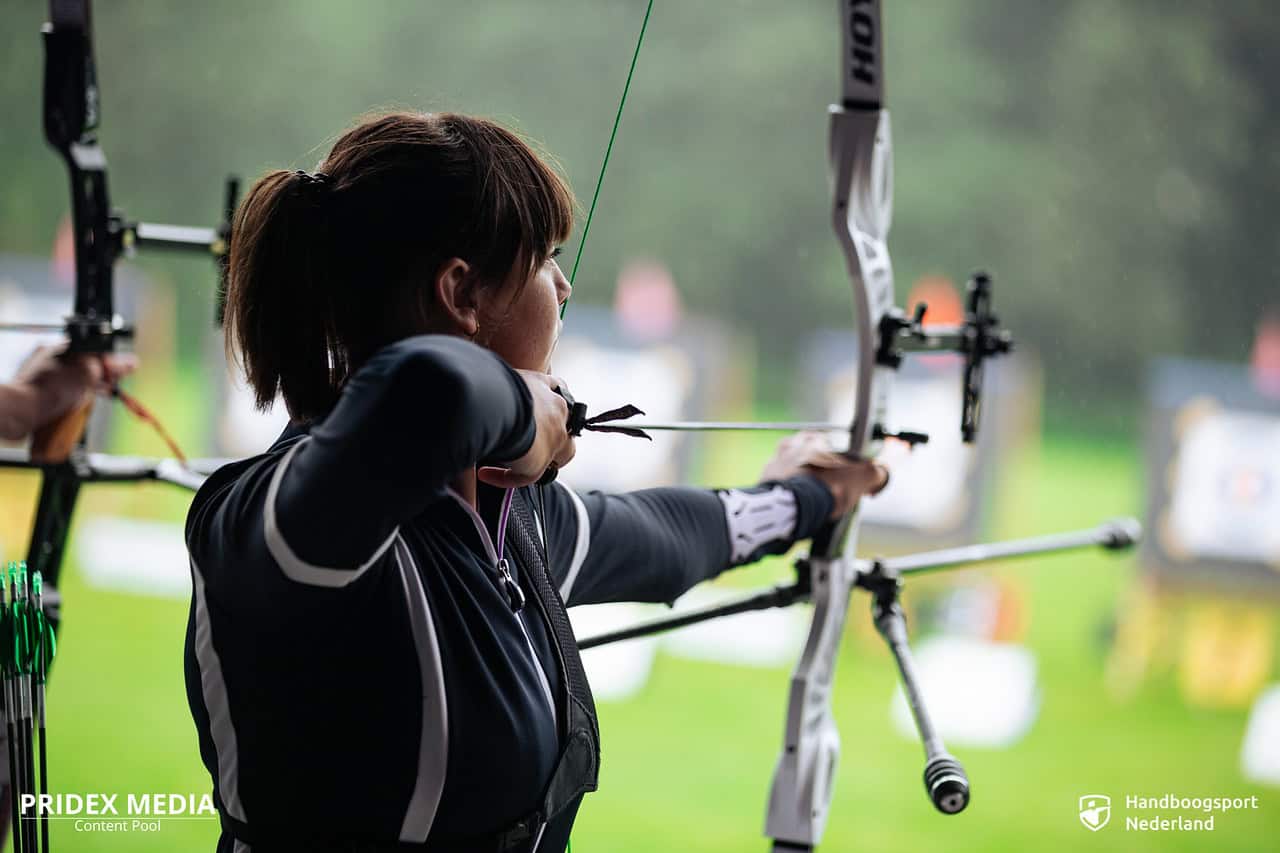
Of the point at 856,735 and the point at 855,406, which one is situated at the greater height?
the point at 855,406

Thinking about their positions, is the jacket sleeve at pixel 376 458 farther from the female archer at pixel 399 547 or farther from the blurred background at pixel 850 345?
the blurred background at pixel 850 345

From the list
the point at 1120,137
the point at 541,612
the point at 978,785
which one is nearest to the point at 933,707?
the point at 978,785

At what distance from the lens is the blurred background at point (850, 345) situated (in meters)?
3.53

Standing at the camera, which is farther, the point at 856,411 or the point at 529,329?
the point at 856,411

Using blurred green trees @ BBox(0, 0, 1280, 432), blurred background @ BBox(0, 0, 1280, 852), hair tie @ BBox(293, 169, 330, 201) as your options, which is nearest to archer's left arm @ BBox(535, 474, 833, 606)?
hair tie @ BBox(293, 169, 330, 201)

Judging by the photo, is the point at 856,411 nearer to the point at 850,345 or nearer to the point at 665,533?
the point at 665,533

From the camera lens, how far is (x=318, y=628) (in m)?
0.64

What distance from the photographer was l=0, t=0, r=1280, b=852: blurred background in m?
3.53

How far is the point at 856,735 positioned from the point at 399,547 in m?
3.21

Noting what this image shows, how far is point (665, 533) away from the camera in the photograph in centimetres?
107

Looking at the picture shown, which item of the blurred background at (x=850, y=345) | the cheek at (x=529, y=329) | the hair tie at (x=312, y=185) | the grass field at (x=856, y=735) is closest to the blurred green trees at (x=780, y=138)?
the blurred background at (x=850, y=345)

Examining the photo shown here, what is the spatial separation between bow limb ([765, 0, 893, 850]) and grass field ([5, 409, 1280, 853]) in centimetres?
155

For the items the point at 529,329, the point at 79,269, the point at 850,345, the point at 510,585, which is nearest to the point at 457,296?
the point at 529,329

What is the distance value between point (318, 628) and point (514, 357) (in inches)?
8.4
